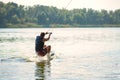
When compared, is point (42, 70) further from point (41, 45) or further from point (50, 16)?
point (50, 16)

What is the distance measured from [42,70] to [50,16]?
153 metres

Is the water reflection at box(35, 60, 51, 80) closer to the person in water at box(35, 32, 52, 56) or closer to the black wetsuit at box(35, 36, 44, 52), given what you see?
the person in water at box(35, 32, 52, 56)

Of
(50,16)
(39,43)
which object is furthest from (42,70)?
(50,16)

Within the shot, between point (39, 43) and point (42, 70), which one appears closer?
point (42, 70)

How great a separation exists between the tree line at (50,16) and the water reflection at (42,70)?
415 ft

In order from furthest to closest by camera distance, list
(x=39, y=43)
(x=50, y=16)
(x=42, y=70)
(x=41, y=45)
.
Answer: (x=50, y=16)
(x=41, y=45)
(x=39, y=43)
(x=42, y=70)

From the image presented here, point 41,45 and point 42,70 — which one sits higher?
point 41,45

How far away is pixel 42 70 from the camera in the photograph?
21.1 m

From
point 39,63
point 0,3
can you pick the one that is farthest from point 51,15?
point 39,63

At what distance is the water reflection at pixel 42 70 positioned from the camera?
18.6 metres

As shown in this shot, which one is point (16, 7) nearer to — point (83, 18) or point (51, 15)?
point (51, 15)

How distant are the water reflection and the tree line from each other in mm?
126419

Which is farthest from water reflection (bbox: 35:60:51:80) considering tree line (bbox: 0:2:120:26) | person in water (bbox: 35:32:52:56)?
tree line (bbox: 0:2:120:26)

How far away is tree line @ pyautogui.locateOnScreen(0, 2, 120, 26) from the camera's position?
157 m
